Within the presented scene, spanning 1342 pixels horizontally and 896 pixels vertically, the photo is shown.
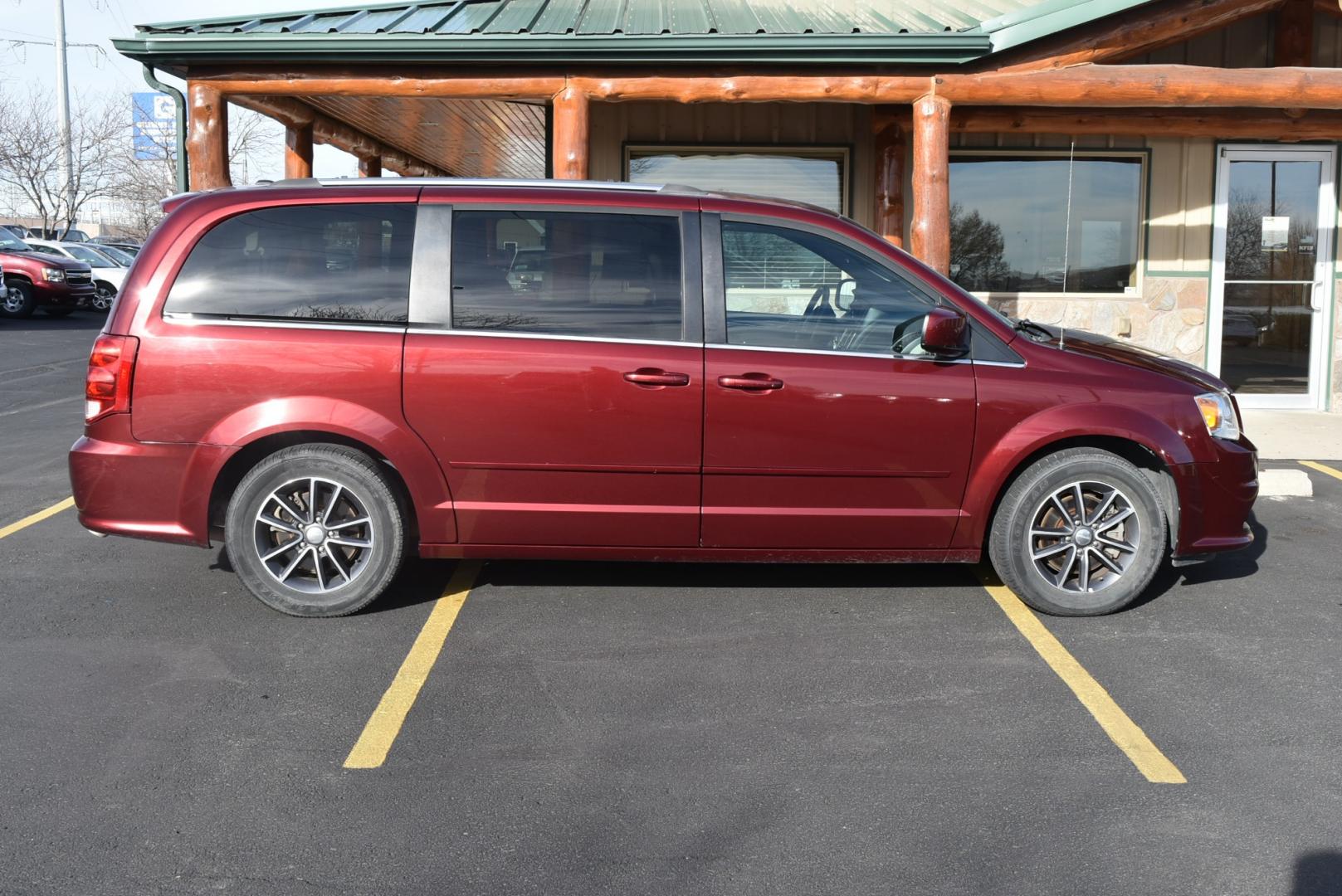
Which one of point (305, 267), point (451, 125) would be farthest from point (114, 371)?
point (451, 125)

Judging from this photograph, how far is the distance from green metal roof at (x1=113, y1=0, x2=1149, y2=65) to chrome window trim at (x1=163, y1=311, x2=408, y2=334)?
4.24m

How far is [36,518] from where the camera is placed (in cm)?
701

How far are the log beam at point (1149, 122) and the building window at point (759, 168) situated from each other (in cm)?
145

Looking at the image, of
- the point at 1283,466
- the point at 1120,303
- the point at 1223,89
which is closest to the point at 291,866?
the point at 1283,466

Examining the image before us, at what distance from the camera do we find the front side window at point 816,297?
5.16 meters

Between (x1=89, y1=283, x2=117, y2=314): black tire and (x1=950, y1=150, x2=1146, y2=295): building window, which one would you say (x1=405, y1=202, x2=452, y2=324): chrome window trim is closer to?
(x1=950, y1=150, x2=1146, y2=295): building window

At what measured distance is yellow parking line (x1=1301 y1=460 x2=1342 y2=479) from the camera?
8.48 m

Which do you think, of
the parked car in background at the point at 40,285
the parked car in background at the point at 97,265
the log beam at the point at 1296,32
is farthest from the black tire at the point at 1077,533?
the parked car in background at the point at 97,265

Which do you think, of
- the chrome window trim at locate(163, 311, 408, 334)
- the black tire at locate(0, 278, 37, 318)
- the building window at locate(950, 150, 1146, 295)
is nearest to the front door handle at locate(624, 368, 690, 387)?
the chrome window trim at locate(163, 311, 408, 334)

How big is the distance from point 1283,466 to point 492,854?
7.39 m

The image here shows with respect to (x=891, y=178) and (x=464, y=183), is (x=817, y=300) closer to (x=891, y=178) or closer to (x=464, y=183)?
(x=464, y=183)

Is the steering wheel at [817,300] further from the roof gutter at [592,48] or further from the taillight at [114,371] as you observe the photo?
the roof gutter at [592,48]

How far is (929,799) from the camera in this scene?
358 centimetres

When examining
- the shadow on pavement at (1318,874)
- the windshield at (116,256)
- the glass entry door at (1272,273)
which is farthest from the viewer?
the windshield at (116,256)
